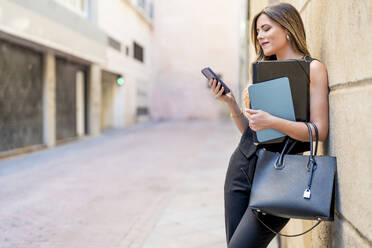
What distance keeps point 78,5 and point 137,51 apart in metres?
9.38

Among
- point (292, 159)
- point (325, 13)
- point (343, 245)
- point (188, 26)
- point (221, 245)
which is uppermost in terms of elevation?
point (188, 26)

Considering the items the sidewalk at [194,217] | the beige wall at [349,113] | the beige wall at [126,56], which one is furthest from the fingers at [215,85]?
the beige wall at [126,56]

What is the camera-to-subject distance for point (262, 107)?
1.84 metres

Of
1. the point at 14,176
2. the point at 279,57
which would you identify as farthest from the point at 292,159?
the point at 14,176

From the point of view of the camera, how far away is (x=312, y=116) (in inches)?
70.7

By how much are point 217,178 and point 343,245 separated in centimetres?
574

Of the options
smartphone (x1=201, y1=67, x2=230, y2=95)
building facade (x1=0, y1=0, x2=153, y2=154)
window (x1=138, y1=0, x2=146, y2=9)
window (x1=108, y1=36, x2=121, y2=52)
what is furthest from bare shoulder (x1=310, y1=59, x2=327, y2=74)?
window (x1=138, y1=0, x2=146, y2=9)

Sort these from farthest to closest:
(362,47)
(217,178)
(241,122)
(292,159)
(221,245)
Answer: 1. (217,178)
2. (221,245)
3. (241,122)
4. (292,159)
5. (362,47)

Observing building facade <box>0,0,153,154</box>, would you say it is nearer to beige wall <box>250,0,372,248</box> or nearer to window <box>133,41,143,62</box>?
window <box>133,41,143,62</box>

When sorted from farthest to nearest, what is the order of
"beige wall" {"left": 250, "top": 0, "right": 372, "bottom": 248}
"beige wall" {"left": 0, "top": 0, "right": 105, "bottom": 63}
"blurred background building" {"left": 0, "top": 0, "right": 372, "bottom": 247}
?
"beige wall" {"left": 0, "top": 0, "right": 105, "bottom": 63} → "blurred background building" {"left": 0, "top": 0, "right": 372, "bottom": 247} → "beige wall" {"left": 250, "top": 0, "right": 372, "bottom": 248}

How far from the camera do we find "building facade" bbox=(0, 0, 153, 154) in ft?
33.0

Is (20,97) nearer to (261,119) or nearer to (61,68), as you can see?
(61,68)

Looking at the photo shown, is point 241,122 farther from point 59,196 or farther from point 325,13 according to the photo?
point 59,196

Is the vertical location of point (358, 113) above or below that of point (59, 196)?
above
